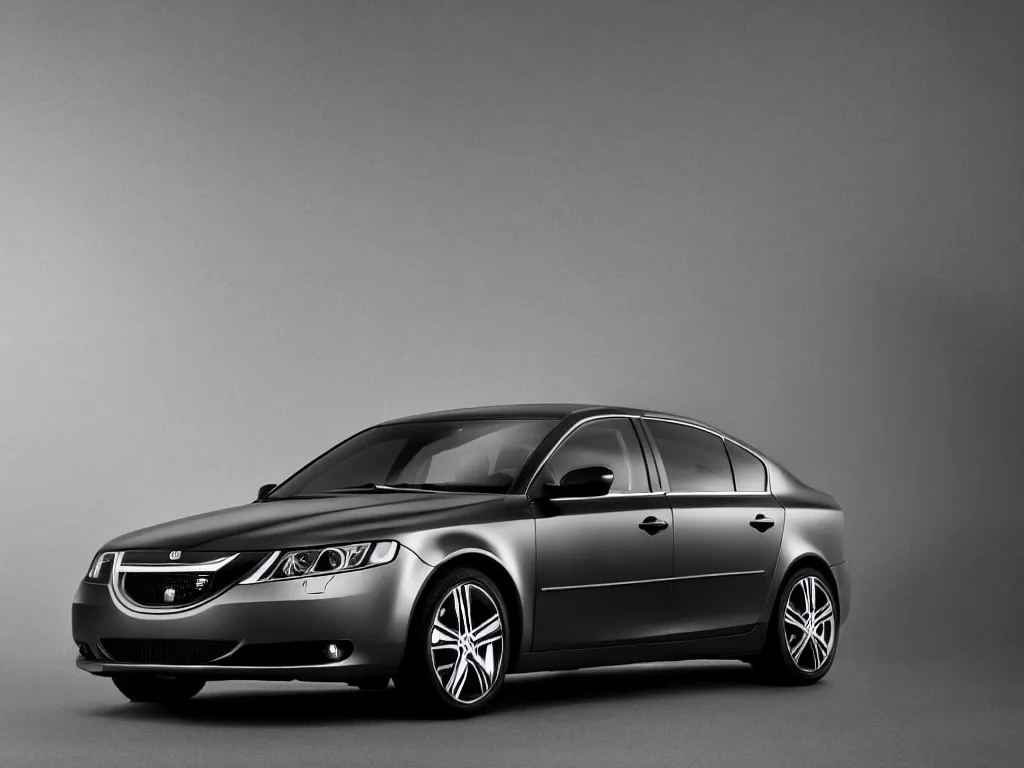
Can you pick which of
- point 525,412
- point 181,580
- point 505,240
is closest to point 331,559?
point 181,580

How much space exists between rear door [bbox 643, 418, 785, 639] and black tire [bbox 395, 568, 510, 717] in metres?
1.45

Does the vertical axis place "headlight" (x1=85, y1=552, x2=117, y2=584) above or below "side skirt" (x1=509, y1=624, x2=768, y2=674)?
above

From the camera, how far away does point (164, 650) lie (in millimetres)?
8312

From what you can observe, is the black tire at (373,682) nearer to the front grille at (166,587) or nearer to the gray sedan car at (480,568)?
the gray sedan car at (480,568)

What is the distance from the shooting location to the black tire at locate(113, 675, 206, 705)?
9.24m

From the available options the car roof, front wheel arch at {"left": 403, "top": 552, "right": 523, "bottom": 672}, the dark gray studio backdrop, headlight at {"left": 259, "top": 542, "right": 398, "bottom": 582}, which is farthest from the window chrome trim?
the dark gray studio backdrop

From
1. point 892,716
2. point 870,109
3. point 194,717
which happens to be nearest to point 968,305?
point 870,109

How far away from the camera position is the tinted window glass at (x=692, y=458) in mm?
10102

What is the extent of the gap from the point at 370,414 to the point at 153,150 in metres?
3.42

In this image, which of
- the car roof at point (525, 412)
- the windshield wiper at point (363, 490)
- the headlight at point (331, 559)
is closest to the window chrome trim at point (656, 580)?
the windshield wiper at point (363, 490)

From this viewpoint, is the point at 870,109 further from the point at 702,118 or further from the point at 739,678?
the point at 739,678

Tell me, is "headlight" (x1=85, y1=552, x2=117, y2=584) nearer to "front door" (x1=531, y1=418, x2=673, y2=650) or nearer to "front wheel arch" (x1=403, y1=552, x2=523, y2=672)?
"front wheel arch" (x1=403, y1=552, x2=523, y2=672)

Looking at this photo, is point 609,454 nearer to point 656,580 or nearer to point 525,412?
point 525,412

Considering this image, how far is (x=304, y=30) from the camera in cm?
1838
